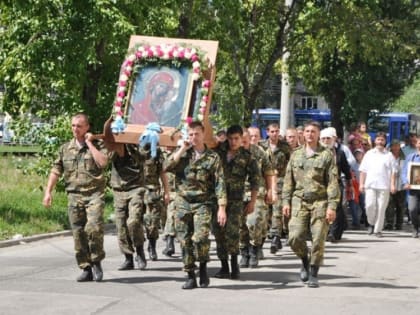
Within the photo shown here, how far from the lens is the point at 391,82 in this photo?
122 feet

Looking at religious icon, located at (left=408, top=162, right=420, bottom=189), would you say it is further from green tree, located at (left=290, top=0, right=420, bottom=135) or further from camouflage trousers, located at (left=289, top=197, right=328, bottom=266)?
green tree, located at (left=290, top=0, right=420, bottom=135)

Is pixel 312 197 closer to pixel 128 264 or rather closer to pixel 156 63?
pixel 156 63

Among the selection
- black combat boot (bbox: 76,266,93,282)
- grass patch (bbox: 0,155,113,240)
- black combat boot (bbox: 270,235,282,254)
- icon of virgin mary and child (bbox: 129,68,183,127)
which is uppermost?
icon of virgin mary and child (bbox: 129,68,183,127)

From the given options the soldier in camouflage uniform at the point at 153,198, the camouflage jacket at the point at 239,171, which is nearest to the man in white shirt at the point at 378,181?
the soldier in camouflage uniform at the point at 153,198

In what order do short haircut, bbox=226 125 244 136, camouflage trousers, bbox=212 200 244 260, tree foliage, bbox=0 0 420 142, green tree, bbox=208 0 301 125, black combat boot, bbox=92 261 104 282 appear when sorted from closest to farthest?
black combat boot, bbox=92 261 104 282 < camouflage trousers, bbox=212 200 244 260 < short haircut, bbox=226 125 244 136 < tree foliage, bbox=0 0 420 142 < green tree, bbox=208 0 301 125

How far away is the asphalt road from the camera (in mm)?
8617

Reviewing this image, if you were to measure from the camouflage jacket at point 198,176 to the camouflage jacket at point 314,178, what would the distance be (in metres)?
0.87

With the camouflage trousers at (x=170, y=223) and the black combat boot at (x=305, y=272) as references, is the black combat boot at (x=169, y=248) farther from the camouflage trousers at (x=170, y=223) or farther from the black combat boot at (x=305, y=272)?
the black combat boot at (x=305, y=272)

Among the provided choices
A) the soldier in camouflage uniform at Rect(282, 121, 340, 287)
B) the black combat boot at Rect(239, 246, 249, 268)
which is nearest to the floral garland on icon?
the soldier in camouflage uniform at Rect(282, 121, 340, 287)

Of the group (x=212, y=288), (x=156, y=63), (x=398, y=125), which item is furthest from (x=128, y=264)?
(x=398, y=125)

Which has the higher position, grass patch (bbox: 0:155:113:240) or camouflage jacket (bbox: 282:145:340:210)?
camouflage jacket (bbox: 282:145:340:210)

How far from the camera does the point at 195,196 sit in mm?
9812

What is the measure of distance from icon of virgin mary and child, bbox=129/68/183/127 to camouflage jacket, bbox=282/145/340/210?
4.83 feet

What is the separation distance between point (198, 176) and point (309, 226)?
4.43 ft
